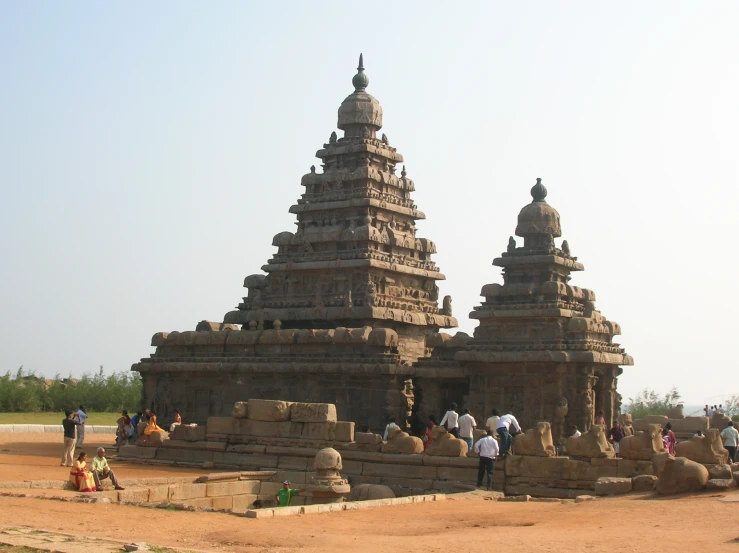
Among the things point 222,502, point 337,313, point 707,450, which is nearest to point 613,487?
point 707,450

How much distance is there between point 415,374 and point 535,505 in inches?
648

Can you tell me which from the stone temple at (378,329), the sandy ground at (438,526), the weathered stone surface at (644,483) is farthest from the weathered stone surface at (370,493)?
the stone temple at (378,329)

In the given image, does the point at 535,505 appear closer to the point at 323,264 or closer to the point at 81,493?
the point at 81,493

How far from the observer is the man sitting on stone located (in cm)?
2281

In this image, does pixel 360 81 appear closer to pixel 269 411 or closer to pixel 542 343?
pixel 542 343

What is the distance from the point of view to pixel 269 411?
30875 mm

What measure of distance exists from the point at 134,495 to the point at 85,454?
2.78 m

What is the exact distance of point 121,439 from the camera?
35.9 m

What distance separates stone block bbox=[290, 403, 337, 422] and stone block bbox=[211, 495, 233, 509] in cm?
Answer: 523

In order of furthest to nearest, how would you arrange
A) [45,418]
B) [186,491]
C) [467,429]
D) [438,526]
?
[45,418] → [467,429] → [186,491] → [438,526]

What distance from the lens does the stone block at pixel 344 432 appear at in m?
29.2

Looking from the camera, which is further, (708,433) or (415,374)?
(415,374)

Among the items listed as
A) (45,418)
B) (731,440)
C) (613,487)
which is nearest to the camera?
(613,487)

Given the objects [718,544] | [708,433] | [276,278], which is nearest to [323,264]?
[276,278]
